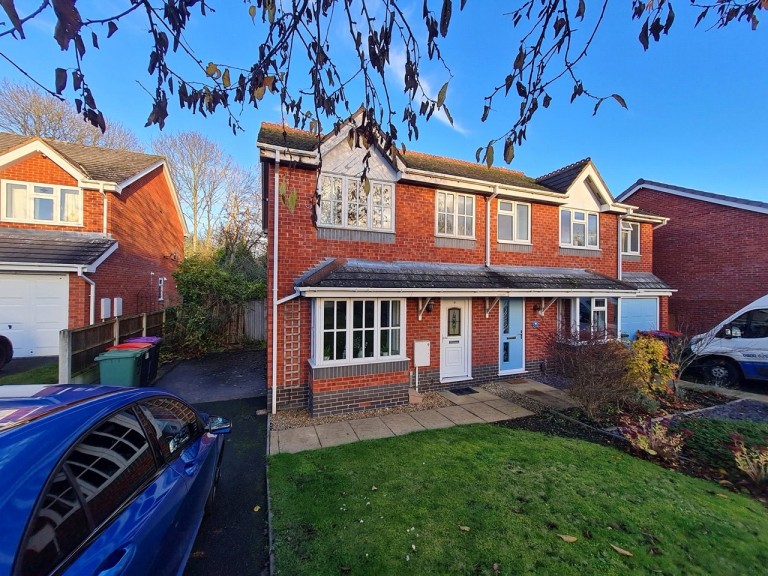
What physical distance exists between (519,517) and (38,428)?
4.03 m

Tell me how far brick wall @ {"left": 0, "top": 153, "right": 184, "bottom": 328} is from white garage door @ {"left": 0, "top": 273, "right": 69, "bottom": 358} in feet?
1.38

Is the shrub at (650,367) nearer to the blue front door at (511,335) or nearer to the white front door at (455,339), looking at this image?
the blue front door at (511,335)

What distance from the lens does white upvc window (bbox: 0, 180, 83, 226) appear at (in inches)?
426

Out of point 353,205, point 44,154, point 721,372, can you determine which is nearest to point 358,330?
point 353,205

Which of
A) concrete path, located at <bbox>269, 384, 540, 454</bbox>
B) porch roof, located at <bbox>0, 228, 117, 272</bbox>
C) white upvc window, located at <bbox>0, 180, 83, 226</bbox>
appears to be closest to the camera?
concrete path, located at <bbox>269, 384, 540, 454</bbox>

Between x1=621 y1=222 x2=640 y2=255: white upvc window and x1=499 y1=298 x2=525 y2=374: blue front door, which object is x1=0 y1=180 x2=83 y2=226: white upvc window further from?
x1=621 y1=222 x2=640 y2=255: white upvc window

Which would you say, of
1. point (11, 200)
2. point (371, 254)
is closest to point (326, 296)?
point (371, 254)

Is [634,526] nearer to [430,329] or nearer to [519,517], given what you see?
[519,517]

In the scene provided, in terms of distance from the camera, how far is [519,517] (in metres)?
3.46

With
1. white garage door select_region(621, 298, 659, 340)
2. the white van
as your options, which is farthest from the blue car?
white garage door select_region(621, 298, 659, 340)

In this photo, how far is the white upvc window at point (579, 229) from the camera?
10.6 meters

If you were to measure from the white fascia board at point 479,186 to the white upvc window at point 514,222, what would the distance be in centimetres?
30

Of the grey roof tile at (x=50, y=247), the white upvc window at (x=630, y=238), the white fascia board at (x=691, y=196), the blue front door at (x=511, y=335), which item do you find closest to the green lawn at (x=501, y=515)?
the blue front door at (x=511, y=335)

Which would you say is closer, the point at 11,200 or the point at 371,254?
the point at 371,254
